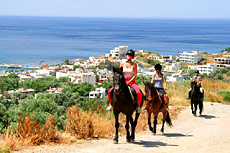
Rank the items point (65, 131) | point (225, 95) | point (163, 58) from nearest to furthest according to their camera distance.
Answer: point (65, 131) < point (225, 95) < point (163, 58)

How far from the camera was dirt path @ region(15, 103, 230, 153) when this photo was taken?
21.2 ft

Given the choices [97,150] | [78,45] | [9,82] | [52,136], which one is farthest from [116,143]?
[78,45]

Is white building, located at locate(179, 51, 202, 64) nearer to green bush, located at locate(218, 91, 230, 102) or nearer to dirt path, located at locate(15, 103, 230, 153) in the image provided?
green bush, located at locate(218, 91, 230, 102)

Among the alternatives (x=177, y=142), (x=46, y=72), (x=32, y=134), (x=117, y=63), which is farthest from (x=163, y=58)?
(x=32, y=134)

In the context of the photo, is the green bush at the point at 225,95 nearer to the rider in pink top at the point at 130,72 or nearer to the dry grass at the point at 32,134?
the rider in pink top at the point at 130,72

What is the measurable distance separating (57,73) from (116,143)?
69919 millimetres

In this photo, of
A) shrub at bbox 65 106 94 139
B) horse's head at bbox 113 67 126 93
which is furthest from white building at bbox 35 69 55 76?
horse's head at bbox 113 67 126 93

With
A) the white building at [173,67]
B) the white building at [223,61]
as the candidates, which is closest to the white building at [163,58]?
the white building at [173,67]

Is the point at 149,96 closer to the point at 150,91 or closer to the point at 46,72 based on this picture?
the point at 150,91

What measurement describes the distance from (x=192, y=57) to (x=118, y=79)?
98.8m

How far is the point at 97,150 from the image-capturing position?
6.29 metres

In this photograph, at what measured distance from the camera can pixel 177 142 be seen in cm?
745

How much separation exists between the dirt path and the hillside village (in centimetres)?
4772

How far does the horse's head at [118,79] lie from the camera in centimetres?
670
